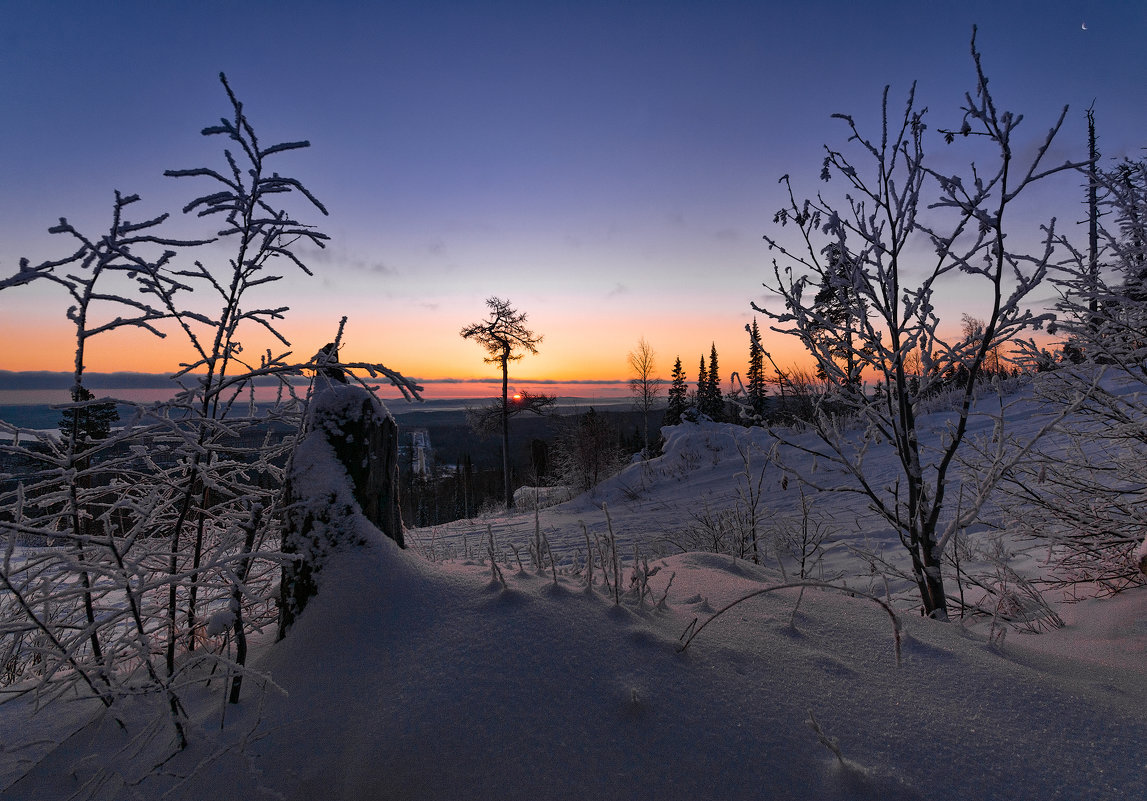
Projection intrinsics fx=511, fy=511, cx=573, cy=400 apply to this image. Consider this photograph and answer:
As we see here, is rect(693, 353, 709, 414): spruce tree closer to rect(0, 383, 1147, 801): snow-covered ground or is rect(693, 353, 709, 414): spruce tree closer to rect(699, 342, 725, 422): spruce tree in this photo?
rect(699, 342, 725, 422): spruce tree

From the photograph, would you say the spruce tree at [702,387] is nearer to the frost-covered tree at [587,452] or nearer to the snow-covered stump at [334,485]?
the frost-covered tree at [587,452]

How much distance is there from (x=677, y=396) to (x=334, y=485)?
155 feet

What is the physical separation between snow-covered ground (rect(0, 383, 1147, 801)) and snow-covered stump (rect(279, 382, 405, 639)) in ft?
0.41

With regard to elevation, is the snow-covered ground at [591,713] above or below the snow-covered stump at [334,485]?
below

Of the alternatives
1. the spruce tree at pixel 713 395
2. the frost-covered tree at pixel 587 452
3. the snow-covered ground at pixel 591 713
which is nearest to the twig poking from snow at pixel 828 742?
the snow-covered ground at pixel 591 713

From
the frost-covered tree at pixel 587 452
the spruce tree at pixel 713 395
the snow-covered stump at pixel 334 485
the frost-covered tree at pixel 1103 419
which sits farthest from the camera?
the spruce tree at pixel 713 395

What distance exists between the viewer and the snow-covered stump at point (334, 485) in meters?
2.01

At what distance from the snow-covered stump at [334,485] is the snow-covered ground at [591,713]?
12 cm

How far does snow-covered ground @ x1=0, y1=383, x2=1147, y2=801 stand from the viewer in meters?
1.26

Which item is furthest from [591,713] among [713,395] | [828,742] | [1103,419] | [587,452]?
[713,395]

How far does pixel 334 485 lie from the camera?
2.15 metres

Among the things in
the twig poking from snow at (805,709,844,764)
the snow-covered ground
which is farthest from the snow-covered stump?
the twig poking from snow at (805,709,844,764)

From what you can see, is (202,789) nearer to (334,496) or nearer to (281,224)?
(334,496)

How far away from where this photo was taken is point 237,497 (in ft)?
6.75
